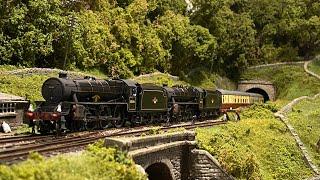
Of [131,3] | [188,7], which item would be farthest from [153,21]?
[188,7]

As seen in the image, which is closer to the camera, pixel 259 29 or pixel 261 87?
pixel 261 87

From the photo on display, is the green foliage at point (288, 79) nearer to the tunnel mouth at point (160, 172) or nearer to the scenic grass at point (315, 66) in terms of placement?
the scenic grass at point (315, 66)

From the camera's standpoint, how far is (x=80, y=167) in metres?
13.7

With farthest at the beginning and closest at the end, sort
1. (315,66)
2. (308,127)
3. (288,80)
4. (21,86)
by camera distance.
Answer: (315,66) → (288,80) → (308,127) → (21,86)

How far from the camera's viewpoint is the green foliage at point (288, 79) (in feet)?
209

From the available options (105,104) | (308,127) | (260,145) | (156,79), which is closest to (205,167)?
(105,104)

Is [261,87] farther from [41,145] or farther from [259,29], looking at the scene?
[41,145]

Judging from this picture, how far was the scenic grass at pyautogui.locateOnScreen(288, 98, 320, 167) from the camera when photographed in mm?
35062

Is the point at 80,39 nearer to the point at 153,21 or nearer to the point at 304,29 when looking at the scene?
the point at 153,21

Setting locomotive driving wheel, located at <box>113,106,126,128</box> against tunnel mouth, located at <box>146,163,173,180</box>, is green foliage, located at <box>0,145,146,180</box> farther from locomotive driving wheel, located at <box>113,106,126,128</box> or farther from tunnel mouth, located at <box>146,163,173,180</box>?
locomotive driving wheel, located at <box>113,106,126,128</box>

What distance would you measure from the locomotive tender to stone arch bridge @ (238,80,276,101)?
3240 centimetres

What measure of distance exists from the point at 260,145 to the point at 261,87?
40219 millimetres

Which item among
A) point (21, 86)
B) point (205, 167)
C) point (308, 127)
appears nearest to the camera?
point (205, 167)

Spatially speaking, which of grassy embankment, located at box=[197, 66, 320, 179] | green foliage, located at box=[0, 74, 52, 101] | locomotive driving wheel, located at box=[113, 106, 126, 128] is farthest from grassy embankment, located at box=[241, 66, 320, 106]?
locomotive driving wheel, located at box=[113, 106, 126, 128]
